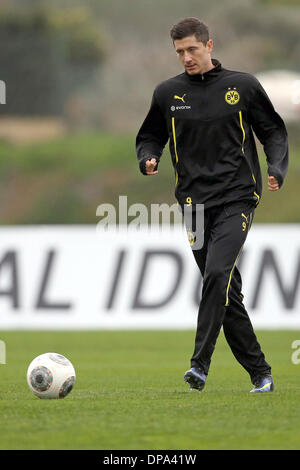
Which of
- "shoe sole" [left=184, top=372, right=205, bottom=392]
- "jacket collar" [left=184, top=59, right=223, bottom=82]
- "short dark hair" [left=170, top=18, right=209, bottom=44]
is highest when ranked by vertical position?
"short dark hair" [left=170, top=18, right=209, bottom=44]

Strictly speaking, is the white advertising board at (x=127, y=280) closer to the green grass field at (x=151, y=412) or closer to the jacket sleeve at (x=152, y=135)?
the green grass field at (x=151, y=412)

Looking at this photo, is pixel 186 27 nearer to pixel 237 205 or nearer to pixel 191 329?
pixel 237 205

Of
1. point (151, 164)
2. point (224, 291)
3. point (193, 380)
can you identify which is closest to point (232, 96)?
point (151, 164)

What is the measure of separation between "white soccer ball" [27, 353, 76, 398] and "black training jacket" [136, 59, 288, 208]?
4.89ft

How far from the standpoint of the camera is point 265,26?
4669 centimetres

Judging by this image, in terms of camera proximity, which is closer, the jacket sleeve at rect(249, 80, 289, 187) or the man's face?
the man's face

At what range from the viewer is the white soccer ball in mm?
7438

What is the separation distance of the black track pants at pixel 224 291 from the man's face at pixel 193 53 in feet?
3.37

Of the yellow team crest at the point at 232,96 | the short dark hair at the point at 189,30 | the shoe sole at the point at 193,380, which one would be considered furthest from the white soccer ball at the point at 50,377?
the short dark hair at the point at 189,30

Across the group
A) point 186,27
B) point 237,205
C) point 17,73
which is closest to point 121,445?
point 237,205

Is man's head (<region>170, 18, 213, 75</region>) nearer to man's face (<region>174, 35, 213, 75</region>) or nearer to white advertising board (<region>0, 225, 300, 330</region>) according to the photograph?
man's face (<region>174, 35, 213, 75</region>)

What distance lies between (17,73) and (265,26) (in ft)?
53.7

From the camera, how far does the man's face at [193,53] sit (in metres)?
7.63

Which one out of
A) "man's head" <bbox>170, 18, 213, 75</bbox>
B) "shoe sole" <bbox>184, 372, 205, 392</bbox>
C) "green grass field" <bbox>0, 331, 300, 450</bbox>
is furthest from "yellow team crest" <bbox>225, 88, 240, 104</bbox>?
"green grass field" <bbox>0, 331, 300, 450</bbox>
